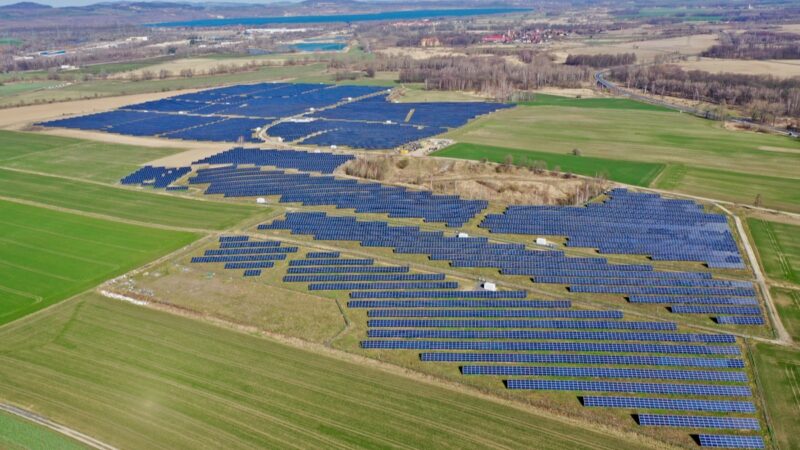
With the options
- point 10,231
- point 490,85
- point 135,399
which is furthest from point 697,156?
point 10,231

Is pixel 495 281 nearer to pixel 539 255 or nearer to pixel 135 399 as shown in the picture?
pixel 539 255

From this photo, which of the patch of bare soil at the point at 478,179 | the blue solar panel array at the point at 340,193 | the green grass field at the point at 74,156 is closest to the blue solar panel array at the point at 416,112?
the patch of bare soil at the point at 478,179

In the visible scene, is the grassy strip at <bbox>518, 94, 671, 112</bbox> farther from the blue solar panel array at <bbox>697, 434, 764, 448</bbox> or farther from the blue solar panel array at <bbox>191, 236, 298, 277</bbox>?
the blue solar panel array at <bbox>697, 434, 764, 448</bbox>

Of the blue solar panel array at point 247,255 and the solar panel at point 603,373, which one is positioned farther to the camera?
the blue solar panel array at point 247,255

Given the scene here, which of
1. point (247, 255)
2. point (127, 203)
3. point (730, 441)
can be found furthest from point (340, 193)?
point (730, 441)

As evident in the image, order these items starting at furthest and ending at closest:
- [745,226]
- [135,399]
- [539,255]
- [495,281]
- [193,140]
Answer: [193,140] → [745,226] → [539,255] → [495,281] → [135,399]

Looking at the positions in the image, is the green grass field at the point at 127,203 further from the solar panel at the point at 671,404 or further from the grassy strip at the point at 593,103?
the grassy strip at the point at 593,103
